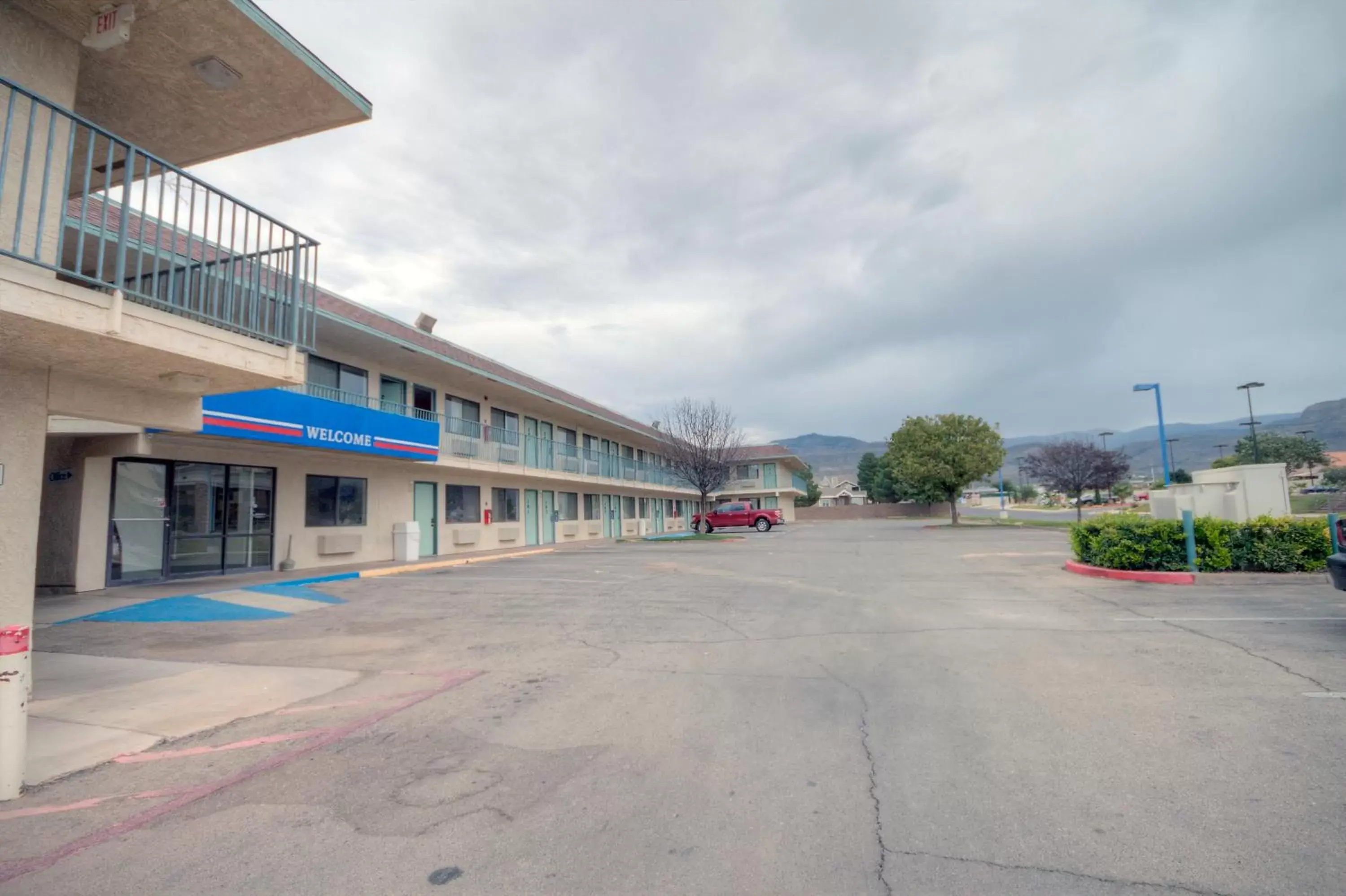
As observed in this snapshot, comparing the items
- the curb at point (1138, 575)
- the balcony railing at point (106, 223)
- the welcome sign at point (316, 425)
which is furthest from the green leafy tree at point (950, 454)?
the balcony railing at point (106, 223)

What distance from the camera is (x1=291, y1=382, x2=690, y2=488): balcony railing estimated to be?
798 inches

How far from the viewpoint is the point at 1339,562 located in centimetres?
772

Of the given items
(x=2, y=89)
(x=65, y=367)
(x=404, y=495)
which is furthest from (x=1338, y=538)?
(x=404, y=495)

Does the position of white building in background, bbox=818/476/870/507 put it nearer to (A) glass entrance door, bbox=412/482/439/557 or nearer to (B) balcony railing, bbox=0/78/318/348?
(A) glass entrance door, bbox=412/482/439/557

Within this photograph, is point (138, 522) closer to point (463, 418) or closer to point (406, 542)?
point (406, 542)

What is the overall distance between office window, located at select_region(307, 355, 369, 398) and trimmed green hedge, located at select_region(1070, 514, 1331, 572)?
61.9 ft

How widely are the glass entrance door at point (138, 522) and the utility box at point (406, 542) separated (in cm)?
647

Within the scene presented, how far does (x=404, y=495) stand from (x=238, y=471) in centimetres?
592

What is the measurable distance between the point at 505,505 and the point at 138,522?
14.8m

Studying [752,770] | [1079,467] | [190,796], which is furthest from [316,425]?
[1079,467]

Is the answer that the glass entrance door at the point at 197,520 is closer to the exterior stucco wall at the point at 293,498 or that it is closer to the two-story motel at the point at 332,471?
the two-story motel at the point at 332,471

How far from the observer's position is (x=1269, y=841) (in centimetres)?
322

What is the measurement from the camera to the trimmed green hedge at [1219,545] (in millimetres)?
11984

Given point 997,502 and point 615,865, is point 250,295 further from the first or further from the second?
point 997,502
